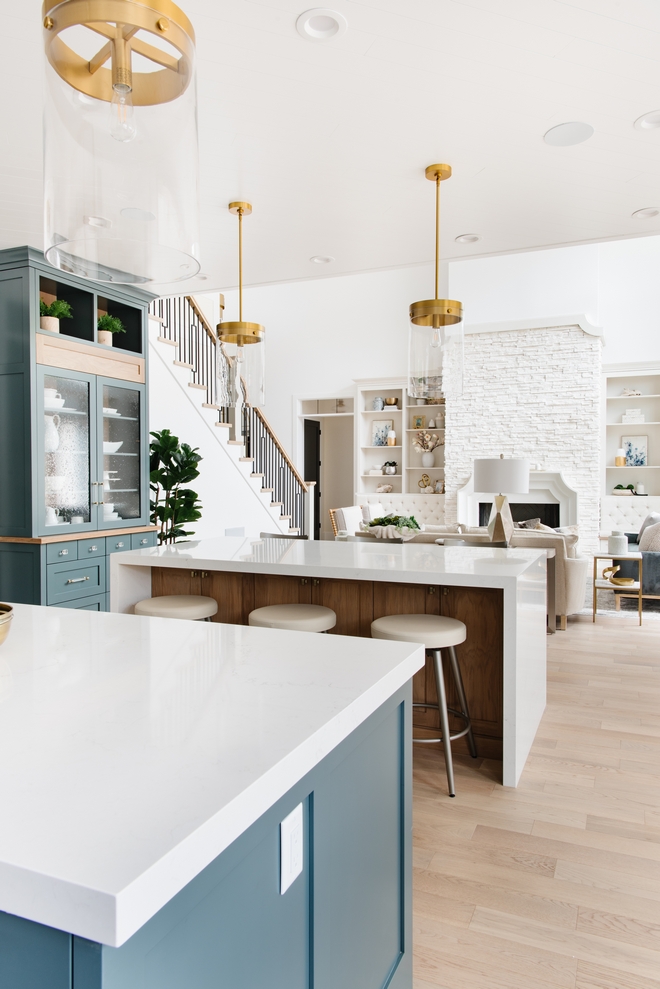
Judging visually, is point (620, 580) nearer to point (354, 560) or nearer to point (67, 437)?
point (354, 560)

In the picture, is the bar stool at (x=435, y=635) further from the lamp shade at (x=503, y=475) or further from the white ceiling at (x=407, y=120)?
the lamp shade at (x=503, y=475)

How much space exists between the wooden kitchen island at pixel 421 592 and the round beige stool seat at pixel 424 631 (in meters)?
0.17

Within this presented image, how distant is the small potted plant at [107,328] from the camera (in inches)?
186

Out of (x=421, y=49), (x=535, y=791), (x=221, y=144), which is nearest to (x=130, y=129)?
(x=421, y=49)

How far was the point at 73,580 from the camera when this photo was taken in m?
4.38

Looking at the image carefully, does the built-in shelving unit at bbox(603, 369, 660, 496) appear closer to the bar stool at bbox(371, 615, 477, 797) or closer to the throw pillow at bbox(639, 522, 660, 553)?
the throw pillow at bbox(639, 522, 660, 553)

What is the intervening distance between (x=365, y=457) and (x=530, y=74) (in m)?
8.51

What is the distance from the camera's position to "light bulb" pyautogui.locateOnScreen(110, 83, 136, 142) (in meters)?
1.05

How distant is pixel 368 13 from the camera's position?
2088mm

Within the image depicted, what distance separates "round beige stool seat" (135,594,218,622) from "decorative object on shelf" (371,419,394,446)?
782 centimetres

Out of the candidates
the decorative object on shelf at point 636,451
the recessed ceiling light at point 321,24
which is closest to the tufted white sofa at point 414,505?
the decorative object on shelf at point 636,451

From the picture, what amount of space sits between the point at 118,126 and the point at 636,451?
378 inches

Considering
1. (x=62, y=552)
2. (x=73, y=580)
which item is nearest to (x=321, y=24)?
(x=62, y=552)

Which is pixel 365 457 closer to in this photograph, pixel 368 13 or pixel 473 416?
pixel 473 416
